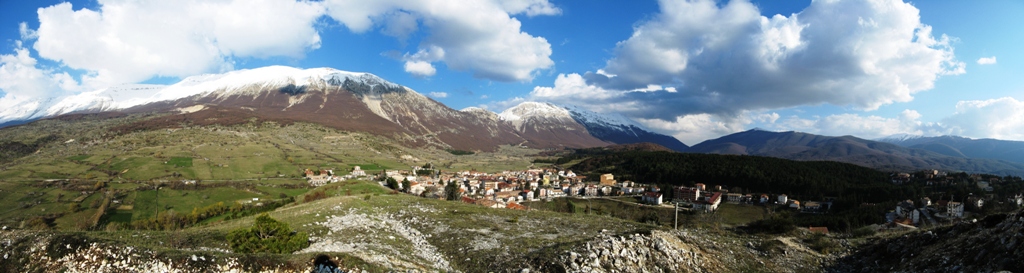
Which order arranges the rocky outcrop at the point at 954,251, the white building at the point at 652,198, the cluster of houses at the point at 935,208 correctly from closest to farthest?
the rocky outcrop at the point at 954,251, the cluster of houses at the point at 935,208, the white building at the point at 652,198

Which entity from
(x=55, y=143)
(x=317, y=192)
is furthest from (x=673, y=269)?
(x=55, y=143)

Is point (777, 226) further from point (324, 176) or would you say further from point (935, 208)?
point (324, 176)

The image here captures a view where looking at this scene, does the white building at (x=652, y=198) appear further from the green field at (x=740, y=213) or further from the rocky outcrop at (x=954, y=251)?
the rocky outcrop at (x=954, y=251)

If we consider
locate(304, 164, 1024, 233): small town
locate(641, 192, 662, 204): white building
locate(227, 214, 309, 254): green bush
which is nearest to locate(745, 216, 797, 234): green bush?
locate(304, 164, 1024, 233): small town

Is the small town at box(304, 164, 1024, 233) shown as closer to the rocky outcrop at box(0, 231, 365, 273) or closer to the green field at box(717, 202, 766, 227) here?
the green field at box(717, 202, 766, 227)

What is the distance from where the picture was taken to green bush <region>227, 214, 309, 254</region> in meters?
16.0

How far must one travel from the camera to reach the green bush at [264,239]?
1598cm

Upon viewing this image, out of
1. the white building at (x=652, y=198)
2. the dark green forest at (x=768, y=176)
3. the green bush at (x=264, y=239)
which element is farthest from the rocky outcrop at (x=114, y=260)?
the dark green forest at (x=768, y=176)

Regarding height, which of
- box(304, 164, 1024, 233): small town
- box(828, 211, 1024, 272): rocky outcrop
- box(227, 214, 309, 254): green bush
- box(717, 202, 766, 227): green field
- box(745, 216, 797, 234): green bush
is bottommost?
box(717, 202, 766, 227): green field

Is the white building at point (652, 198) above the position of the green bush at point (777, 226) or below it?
below

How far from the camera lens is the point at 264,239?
16062mm

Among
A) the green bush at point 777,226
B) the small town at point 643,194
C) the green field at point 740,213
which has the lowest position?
the green field at point 740,213

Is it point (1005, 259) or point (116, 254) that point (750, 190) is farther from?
point (116, 254)

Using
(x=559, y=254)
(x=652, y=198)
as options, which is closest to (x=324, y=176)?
(x=652, y=198)
